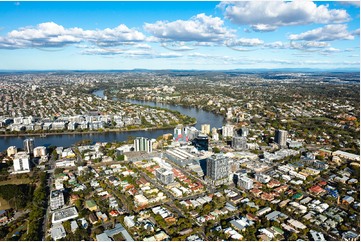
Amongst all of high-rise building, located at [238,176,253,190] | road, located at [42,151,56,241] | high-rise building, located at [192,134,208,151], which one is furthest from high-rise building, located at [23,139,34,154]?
high-rise building, located at [238,176,253,190]

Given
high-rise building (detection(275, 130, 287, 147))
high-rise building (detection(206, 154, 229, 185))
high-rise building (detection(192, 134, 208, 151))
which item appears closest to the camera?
high-rise building (detection(206, 154, 229, 185))

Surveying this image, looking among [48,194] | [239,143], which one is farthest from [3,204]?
[239,143]

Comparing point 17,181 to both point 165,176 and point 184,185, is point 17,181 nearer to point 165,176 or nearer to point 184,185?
point 165,176

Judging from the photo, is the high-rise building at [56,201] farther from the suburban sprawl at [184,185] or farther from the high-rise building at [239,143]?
the high-rise building at [239,143]

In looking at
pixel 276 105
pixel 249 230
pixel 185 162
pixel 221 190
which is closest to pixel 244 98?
pixel 276 105

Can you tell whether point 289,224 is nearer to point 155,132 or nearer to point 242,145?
point 242,145

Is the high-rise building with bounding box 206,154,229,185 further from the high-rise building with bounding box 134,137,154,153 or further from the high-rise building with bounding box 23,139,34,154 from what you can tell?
the high-rise building with bounding box 23,139,34,154

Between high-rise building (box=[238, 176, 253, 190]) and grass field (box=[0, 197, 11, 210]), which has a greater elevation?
high-rise building (box=[238, 176, 253, 190])

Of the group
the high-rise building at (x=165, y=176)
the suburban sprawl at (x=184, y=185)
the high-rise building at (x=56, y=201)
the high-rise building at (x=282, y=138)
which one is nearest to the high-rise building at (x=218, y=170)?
the suburban sprawl at (x=184, y=185)

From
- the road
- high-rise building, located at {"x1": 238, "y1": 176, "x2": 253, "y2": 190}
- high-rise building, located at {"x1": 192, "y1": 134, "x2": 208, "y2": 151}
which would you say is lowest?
the road
